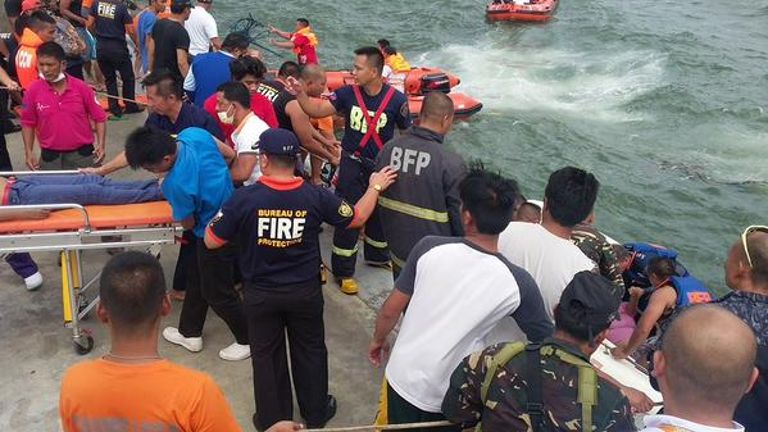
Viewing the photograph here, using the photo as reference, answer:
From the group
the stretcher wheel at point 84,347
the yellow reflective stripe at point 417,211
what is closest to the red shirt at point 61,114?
the stretcher wheel at point 84,347

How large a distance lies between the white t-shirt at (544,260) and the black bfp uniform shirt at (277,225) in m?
0.91

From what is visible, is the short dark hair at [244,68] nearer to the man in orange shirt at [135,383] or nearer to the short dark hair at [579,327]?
the man in orange shirt at [135,383]

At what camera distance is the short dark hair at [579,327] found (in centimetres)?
230

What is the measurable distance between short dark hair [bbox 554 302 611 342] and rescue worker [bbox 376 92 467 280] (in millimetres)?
1717

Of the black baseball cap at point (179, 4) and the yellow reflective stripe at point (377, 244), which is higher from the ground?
the black baseball cap at point (179, 4)

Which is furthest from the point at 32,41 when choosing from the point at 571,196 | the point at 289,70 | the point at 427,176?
the point at 571,196

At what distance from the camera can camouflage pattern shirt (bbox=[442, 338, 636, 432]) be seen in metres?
2.16

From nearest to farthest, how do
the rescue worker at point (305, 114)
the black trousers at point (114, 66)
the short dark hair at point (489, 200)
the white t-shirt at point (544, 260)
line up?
the short dark hair at point (489, 200)
the white t-shirt at point (544, 260)
the rescue worker at point (305, 114)
the black trousers at point (114, 66)

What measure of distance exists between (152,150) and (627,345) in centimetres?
317

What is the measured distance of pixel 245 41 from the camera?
6.88 metres

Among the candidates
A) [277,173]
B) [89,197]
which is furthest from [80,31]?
[277,173]

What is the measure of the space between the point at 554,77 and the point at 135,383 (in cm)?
1625

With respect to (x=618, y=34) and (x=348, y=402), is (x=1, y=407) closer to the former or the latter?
(x=348, y=402)

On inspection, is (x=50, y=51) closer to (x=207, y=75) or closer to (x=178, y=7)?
(x=207, y=75)
